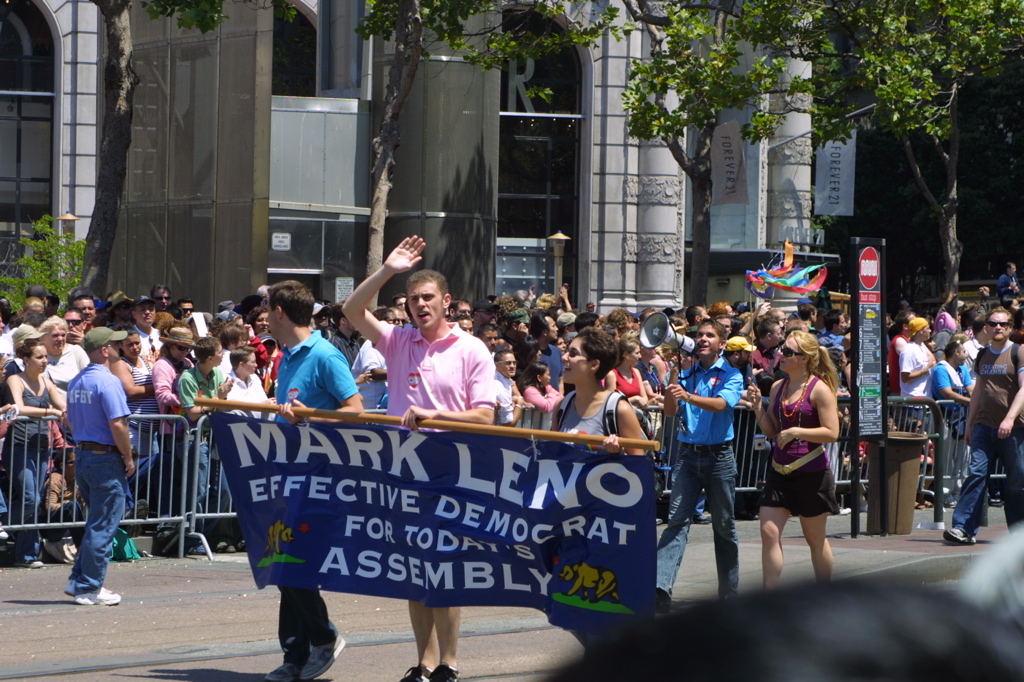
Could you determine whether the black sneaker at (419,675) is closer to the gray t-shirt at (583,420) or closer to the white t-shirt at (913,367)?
the gray t-shirt at (583,420)

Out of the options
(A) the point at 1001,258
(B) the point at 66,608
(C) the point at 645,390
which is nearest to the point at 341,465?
(B) the point at 66,608

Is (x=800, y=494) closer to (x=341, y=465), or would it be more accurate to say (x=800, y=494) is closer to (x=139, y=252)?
(x=341, y=465)

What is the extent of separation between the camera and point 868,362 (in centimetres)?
1216

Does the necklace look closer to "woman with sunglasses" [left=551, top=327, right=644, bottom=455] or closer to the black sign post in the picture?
"woman with sunglasses" [left=551, top=327, right=644, bottom=455]

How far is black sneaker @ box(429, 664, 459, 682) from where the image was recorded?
6.13m

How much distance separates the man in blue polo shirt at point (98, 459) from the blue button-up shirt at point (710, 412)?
353 cm

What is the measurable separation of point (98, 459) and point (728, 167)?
1587 cm

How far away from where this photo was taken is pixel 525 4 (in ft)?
72.2

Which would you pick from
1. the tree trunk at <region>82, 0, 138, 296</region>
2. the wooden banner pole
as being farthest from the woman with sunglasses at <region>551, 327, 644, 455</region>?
the tree trunk at <region>82, 0, 138, 296</region>

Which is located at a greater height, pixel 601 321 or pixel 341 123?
pixel 341 123

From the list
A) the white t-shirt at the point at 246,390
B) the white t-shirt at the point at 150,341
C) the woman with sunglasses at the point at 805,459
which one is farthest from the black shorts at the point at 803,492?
the white t-shirt at the point at 150,341

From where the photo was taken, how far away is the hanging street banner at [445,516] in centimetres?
603

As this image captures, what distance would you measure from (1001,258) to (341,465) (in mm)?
49263

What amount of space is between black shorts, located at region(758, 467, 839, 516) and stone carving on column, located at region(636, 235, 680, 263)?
1015 inches
